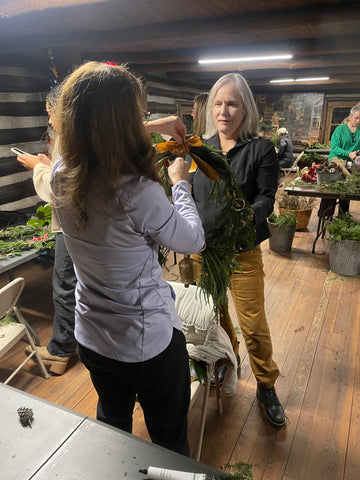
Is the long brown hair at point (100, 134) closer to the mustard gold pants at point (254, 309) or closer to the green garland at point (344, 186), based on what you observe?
the mustard gold pants at point (254, 309)

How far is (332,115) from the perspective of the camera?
11.0 metres

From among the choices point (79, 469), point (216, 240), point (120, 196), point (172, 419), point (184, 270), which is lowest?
point (172, 419)

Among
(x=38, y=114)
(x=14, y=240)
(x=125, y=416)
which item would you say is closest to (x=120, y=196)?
(x=125, y=416)

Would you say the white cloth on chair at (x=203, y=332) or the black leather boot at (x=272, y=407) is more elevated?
the white cloth on chair at (x=203, y=332)

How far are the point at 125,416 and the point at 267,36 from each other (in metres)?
2.66

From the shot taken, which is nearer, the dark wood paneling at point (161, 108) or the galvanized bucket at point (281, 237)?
the galvanized bucket at point (281, 237)

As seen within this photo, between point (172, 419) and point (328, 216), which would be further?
point (328, 216)

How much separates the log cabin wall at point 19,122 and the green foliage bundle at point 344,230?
148 inches

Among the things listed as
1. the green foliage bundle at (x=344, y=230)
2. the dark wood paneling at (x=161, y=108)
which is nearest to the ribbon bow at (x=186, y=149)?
the green foliage bundle at (x=344, y=230)

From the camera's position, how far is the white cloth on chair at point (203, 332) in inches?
69.0

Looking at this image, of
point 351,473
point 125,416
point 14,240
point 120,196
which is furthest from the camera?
point 14,240

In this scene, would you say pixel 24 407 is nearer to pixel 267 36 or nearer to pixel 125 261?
pixel 125 261

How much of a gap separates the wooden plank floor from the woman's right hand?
1.60 meters

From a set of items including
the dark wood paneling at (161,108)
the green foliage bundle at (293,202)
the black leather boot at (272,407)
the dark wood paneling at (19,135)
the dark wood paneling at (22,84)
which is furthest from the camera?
the dark wood paneling at (161,108)
